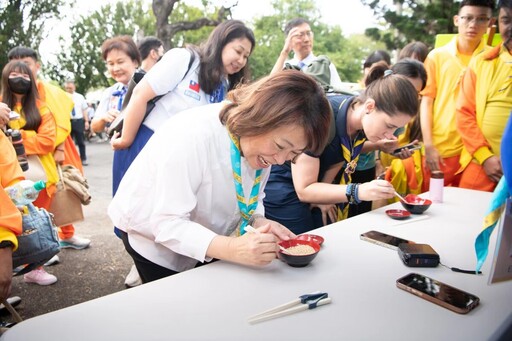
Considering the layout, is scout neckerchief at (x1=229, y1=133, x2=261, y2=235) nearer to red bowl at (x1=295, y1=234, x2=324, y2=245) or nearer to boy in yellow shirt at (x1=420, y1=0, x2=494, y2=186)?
red bowl at (x1=295, y1=234, x2=324, y2=245)

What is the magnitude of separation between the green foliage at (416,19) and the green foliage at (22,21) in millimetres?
10727

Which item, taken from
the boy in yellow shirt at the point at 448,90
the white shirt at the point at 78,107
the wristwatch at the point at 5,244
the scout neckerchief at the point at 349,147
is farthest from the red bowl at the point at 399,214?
the white shirt at the point at 78,107

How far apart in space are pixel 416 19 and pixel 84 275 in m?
4.58

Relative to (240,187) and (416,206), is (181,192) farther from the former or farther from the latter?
(416,206)

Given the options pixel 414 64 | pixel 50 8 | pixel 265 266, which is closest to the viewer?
pixel 265 266

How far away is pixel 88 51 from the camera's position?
15977 mm

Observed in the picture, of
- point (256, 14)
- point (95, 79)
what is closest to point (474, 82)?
point (95, 79)

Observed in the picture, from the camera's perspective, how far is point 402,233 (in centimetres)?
160

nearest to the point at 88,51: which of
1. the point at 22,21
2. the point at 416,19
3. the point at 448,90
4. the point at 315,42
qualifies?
the point at 22,21

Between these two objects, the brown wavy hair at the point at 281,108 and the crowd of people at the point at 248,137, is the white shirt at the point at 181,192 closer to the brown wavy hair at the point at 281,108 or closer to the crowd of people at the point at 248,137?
the crowd of people at the point at 248,137

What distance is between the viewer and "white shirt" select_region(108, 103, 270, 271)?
1.22 metres

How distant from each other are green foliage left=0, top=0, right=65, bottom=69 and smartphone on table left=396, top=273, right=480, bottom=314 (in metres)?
13.1

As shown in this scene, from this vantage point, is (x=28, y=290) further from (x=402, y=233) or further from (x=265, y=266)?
(x=402, y=233)

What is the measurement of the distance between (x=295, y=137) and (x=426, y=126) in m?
1.86
